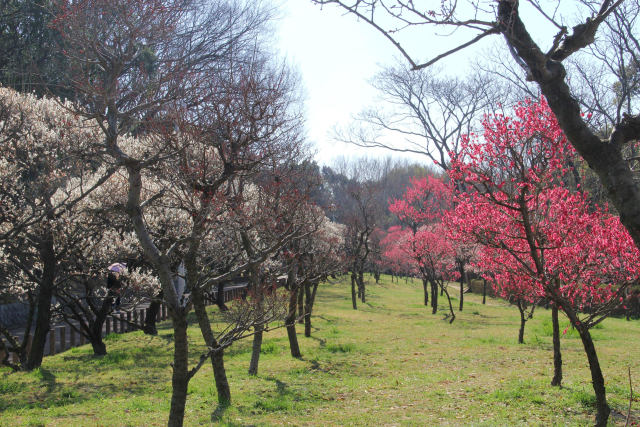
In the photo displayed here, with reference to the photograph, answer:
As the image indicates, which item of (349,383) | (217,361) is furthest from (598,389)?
(217,361)

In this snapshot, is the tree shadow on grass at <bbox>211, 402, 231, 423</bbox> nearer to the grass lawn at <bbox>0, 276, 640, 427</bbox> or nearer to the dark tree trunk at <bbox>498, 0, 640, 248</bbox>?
the grass lawn at <bbox>0, 276, 640, 427</bbox>

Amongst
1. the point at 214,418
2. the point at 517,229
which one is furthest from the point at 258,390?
the point at 517,229

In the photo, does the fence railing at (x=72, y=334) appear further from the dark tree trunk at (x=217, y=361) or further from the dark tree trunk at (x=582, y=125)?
the dark tree trunk at (x=582, y=125)

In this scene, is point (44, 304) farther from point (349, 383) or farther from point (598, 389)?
point (598, 389)

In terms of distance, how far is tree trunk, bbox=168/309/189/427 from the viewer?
18.1 ft

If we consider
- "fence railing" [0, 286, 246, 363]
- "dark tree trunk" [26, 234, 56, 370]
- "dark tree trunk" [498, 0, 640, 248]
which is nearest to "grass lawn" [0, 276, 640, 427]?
"dark tree trunk" [26, 234, 56, 370]

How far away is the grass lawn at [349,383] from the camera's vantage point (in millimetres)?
7469

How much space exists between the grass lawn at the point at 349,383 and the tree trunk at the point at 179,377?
1778mm

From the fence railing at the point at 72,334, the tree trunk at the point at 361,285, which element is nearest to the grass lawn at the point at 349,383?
the fence railing at the point at 72,334

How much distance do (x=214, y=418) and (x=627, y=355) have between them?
33.4ft

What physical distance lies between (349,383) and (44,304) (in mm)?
7193

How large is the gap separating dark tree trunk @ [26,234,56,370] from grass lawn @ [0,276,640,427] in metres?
0.34

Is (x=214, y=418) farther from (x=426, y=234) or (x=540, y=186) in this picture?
(x=426, y=234)

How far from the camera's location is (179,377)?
558cm
